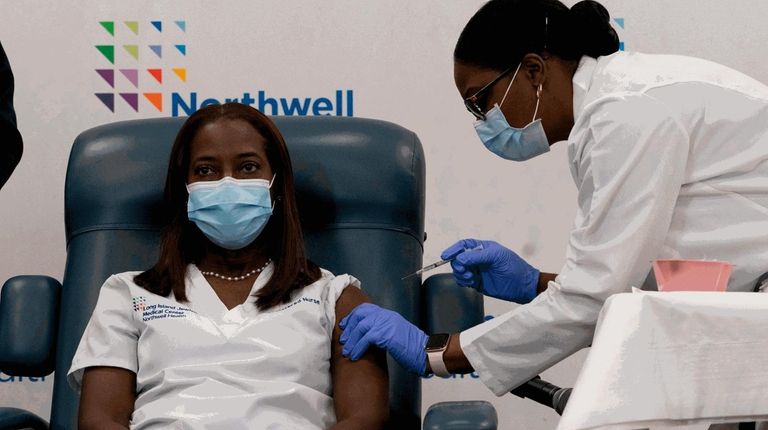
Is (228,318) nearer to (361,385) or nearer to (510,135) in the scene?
(361,385)

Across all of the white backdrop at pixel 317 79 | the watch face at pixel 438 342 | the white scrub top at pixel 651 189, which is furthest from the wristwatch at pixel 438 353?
the white backdrop at pixel 317 79

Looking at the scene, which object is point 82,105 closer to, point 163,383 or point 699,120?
point 163,383

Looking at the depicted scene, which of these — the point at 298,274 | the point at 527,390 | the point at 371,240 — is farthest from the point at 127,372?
the point at 527,390

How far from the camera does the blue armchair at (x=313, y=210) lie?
220 centimetres

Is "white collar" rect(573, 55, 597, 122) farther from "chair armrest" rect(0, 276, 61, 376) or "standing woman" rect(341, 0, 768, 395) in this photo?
"chair armrest" rect(0, 276, 61, 376)

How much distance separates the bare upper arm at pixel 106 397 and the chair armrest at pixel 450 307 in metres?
0.59

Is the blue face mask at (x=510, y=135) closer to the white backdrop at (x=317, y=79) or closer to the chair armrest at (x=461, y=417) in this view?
the chair armrest at (x=461, y=417)

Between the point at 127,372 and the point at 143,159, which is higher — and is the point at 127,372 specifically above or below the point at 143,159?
below

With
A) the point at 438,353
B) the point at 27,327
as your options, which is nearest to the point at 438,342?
the point at 438,353

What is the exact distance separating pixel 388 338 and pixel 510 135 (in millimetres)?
430

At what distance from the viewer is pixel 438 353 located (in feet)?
6.23

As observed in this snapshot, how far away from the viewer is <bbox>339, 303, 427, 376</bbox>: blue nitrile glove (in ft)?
6.33

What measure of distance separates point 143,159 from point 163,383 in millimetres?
534

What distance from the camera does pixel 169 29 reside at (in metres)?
2.82
